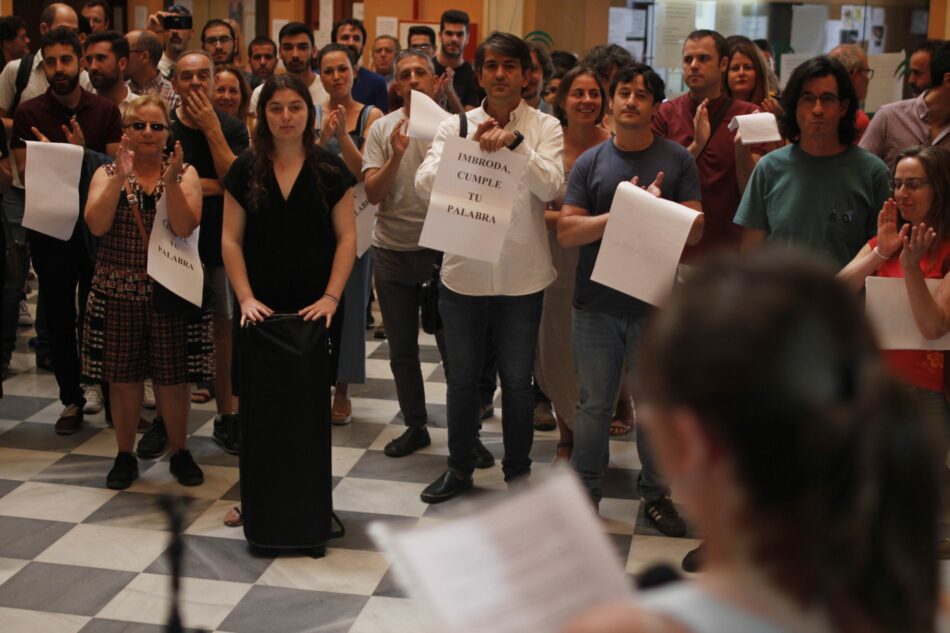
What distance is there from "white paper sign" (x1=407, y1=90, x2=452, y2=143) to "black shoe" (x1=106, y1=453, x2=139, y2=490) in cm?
179

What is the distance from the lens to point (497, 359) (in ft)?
15.5

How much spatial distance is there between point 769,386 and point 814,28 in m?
Result: 11.3

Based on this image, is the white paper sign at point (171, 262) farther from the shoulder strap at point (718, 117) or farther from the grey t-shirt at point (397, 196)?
the shoulder strap at point (718, 117)

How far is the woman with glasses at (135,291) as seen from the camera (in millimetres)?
4871

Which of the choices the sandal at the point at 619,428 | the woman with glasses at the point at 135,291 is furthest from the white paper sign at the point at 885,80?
the woman with glasses at the point at 135,291

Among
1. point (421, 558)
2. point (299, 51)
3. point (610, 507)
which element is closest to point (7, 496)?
point (610, 507)

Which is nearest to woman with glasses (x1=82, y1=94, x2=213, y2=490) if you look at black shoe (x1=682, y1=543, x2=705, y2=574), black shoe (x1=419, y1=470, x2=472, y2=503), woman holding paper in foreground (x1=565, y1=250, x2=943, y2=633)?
black shoe (x1=419, y1=470, x2=472, y2=503)

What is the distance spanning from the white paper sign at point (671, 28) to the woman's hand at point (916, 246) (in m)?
7.77

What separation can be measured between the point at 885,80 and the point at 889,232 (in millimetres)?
7316

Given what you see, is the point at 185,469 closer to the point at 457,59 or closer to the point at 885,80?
the point at 457,59

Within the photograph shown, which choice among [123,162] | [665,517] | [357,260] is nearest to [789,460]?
[665,517]

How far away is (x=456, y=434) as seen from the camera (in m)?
4.84

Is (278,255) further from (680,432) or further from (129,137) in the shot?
(680,432)

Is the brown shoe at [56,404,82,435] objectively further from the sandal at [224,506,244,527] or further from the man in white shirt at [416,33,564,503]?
the man in white shirt at [416,33,564,503]
